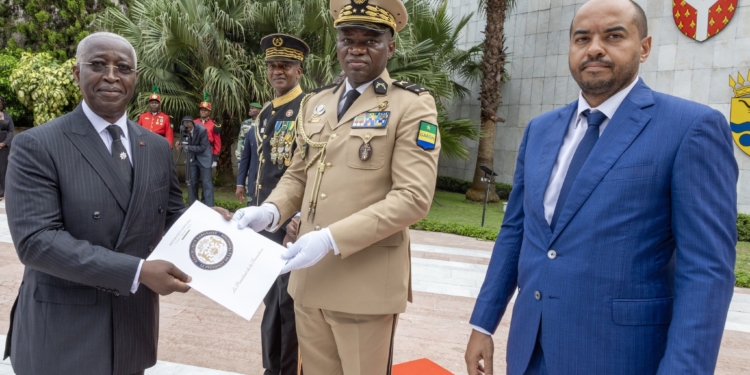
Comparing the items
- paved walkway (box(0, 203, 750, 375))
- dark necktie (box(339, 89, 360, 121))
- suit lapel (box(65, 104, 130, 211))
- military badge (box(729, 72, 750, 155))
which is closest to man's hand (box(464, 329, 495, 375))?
dark necktie (box(339, 89, 360, 121))

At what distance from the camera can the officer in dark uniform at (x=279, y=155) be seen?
269 cm

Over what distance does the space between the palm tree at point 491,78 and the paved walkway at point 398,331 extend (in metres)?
7.03

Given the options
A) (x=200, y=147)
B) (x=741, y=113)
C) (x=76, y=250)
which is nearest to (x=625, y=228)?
(x=76, y=250)

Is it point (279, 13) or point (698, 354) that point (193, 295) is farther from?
point (279, 13)

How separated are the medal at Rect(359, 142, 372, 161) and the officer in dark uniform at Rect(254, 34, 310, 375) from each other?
1.12m

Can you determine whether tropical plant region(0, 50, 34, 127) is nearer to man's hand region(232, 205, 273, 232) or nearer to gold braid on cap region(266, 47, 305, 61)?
gold braid on cap region(266, 47, 305, 61)

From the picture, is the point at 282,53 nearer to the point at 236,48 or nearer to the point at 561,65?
the point at 236,48

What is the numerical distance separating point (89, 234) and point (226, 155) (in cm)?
1005

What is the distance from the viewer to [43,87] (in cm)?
1085

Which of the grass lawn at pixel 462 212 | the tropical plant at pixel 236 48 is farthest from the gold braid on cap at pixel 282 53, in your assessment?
the grass lawn at pixel 462 212

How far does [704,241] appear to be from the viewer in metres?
1.19

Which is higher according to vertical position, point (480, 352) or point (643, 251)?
point (643, 251)

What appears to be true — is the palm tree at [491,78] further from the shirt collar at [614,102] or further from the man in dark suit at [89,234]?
the man in dark suit at [89,234]

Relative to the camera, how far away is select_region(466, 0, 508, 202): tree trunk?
1123cm
